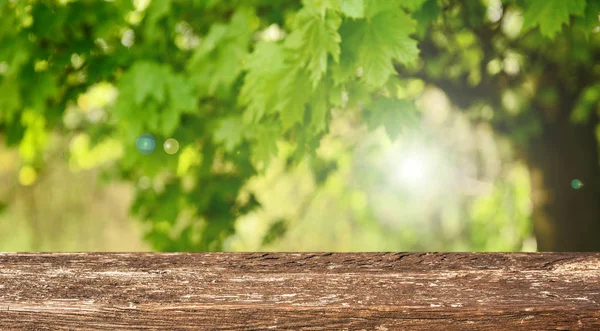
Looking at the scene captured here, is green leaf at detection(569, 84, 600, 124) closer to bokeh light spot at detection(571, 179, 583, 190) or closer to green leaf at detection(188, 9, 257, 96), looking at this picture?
bokeh light spot at detection(571, 179, 583, 190)

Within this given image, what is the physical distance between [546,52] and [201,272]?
303 centimetres

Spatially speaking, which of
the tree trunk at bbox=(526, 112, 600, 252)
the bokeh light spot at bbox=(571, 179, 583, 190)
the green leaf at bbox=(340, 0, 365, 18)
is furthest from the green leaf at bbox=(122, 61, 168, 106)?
the bokeh light spot at bbox=(571, 179, 583, 190)

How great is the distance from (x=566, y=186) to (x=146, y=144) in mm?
2331

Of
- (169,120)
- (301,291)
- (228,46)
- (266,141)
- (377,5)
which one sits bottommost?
(301,291)

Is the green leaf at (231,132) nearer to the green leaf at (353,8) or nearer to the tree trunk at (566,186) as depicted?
the green leaf at (353,8)

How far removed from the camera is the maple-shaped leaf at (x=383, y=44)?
49.8 inches

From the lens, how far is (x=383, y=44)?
1.29m

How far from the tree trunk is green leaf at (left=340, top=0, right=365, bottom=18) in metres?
2.52

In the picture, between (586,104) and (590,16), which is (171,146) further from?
(586,104)

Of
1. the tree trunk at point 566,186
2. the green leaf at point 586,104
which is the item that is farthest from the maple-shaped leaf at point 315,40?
the tree trunk at point 566,186

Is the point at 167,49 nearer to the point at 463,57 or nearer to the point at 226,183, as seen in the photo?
the point at 226,183

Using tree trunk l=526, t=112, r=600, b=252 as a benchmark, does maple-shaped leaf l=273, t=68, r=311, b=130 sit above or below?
above

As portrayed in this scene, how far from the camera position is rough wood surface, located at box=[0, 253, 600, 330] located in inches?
24.0

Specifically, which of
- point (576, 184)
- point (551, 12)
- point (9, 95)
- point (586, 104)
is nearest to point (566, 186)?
point (576, 184)
